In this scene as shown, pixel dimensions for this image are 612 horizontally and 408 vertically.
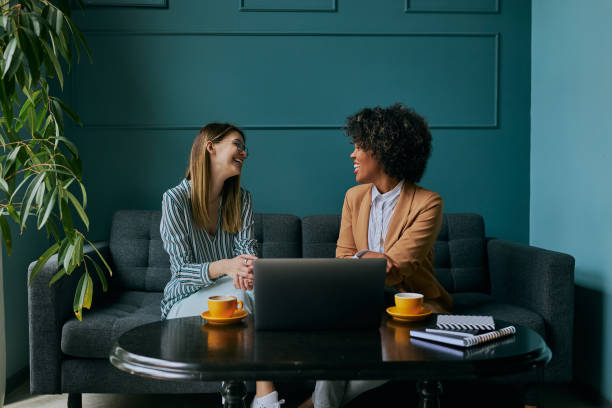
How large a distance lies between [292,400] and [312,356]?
4.62ft

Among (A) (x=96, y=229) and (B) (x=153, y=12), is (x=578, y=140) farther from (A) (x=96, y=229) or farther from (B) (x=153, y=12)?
(A) (x=96, y=229)

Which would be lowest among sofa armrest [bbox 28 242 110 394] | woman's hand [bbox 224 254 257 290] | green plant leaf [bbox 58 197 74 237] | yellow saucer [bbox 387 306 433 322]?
sofa armrest [bbox 28 242 110 394]

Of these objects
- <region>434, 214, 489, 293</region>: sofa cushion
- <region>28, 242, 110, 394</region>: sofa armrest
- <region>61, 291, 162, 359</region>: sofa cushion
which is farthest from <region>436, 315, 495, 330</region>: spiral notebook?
<region>28, 242, 110, 394</region>: sofa armrest

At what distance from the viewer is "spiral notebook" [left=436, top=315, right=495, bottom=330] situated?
1.17 metres

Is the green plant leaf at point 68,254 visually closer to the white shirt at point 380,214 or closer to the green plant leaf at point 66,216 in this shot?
the green plant leaf at point 66,216

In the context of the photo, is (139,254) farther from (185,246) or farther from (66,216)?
(66,216)

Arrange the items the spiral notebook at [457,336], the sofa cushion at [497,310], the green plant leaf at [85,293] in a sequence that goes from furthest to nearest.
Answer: the sofa cushion at [497,310], the green plant leaf at [85,293], the spiral notebook at [457,336]

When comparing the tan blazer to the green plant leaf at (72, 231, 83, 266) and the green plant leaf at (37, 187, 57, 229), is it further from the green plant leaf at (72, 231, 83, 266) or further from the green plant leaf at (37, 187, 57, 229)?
the green plant leaf at (37, 187, 57, 229)

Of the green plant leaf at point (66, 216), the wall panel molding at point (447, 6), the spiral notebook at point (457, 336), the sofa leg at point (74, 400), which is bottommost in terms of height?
the sofa leg at point (74, 400)

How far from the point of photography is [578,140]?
8.08 ft

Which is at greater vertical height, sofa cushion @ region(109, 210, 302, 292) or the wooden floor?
sofa cushion @ region(109, 210, 302, 292)

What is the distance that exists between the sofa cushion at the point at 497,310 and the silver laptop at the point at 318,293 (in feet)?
3.55

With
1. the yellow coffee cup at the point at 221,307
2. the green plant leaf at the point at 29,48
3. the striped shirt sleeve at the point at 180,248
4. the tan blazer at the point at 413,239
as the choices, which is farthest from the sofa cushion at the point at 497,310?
the green plant leaf at the point at 29,48

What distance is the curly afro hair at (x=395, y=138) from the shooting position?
189 centimetres
